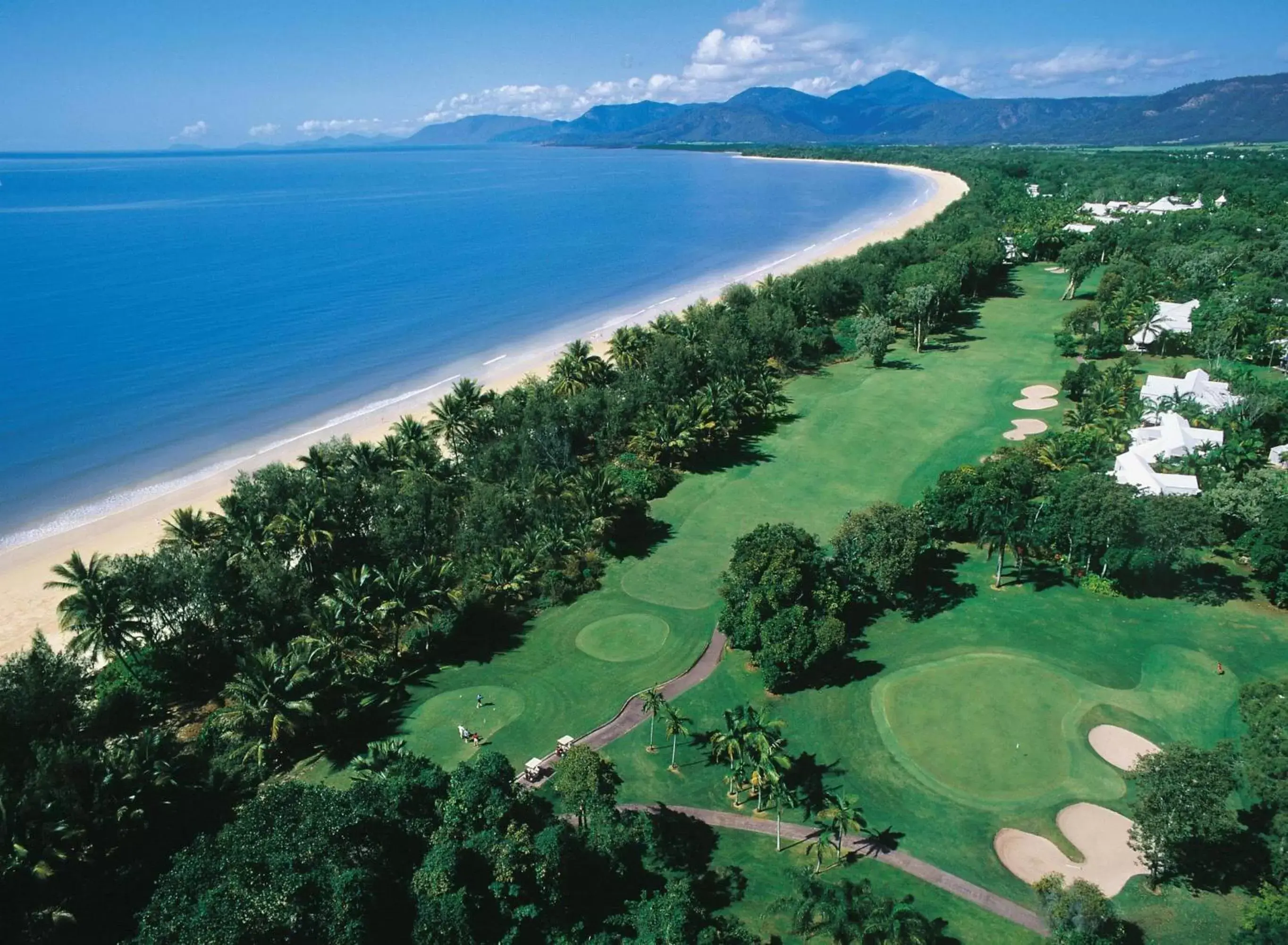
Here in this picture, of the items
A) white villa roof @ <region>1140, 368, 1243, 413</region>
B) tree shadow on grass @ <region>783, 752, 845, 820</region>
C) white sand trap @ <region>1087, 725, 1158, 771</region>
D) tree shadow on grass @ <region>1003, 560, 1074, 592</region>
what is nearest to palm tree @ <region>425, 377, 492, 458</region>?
tree shadow on grass @ <region>783, 752, 845, 820</region>

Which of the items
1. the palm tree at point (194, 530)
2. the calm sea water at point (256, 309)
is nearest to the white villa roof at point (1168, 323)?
the calm sea water at point (256, 309)

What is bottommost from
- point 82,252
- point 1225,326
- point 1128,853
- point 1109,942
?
point 1128,853

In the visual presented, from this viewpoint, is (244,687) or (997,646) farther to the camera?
(997,646)

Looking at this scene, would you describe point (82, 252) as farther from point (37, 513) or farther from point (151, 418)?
point (37, 513)

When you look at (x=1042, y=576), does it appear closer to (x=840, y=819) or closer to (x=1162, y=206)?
(x=840, y=819)

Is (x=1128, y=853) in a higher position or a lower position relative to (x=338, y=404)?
lower

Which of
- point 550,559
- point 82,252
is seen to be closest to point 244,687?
point 550,559

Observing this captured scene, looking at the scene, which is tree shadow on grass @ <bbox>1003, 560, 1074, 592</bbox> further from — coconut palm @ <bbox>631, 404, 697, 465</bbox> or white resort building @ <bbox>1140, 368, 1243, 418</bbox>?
→ coconut palm @ <bbox>631, 404, 697, 465</bbox>
